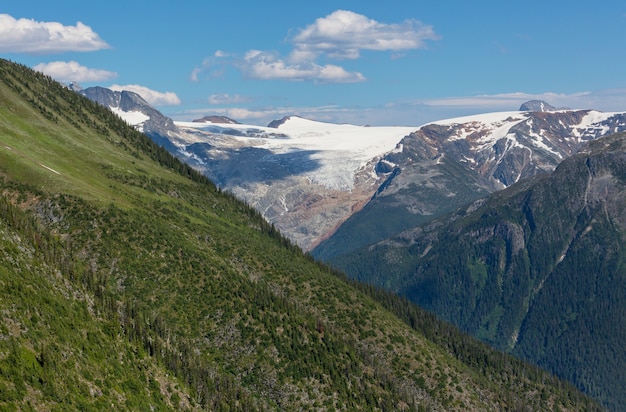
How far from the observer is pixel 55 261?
125500 mm

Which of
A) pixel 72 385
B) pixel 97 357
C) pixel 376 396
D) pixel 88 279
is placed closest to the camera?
pixel 72 385

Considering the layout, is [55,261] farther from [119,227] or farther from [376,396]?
[376,396]

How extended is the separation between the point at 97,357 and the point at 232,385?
53.5m

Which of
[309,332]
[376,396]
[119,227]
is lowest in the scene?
[376,396]

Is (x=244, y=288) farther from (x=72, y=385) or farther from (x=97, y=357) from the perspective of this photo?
(x=72, y=385)

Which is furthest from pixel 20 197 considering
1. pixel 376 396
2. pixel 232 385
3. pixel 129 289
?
pixel 376 396

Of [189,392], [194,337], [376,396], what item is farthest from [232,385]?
[376,396]

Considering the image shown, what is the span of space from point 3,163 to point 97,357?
102 meters

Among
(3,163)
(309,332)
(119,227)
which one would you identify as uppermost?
(3,163)

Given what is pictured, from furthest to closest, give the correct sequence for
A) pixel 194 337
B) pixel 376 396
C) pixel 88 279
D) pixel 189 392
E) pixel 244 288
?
1. pixel 244 288
2. pixel 376 396
3. pixel 194 337
4. pixel 88 279
5. pixel 189 392

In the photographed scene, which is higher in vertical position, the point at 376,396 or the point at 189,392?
the point at 189,392

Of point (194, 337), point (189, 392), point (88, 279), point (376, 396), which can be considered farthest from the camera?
point (376, 396)

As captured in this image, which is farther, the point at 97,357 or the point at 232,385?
the point at 232,385

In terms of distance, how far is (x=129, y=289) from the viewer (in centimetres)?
17138
